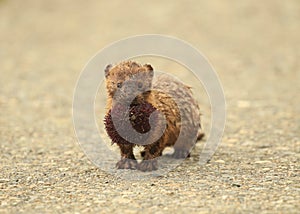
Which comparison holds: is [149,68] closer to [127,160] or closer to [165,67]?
[127,160]

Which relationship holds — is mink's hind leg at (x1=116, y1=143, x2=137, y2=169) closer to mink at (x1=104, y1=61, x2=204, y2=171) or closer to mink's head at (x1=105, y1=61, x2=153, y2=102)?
mink at (x1=104, y1=61, x2=204, y2=171)

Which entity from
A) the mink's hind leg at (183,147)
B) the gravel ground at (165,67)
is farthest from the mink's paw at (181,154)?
the gravel ground at (165,67)

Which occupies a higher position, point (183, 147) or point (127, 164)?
point (183, 147)

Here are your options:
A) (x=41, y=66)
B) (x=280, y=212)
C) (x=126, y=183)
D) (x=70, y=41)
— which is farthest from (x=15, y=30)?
(x=280, y=212)

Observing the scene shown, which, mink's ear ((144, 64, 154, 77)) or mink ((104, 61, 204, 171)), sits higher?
mink's ear ((144, 64, 154, 77))

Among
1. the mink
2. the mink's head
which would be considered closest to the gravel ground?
the mink

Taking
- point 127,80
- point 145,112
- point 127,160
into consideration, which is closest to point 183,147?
point 127,160

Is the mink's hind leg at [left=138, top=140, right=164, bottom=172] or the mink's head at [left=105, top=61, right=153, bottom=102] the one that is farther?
the mink's hind leg at [left=138, top=140, right=164, bottom=172]

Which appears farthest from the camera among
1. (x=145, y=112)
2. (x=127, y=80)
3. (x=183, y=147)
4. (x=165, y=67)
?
(x=165, y=67)
